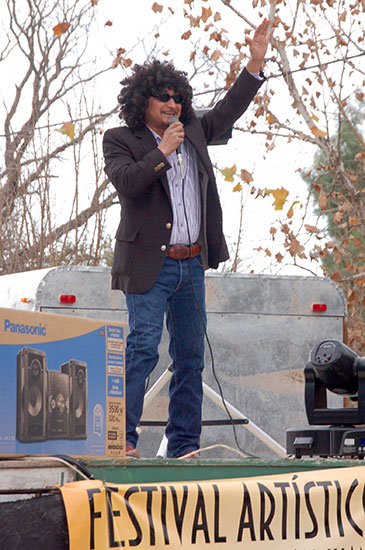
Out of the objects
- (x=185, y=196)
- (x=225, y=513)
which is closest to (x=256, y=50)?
(x=185, y=196)

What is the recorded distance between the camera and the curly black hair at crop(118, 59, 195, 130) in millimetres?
4172

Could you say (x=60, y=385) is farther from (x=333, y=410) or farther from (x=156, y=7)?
(x=156, y=7)

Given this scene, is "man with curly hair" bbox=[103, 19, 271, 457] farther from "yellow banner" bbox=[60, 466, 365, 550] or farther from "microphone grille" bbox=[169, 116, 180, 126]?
"yellow banner" bbox=[60, 466, 365, 550]

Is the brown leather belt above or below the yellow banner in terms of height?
above

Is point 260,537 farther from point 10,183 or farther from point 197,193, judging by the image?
point 10,183

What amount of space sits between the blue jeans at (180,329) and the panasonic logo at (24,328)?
1.01m


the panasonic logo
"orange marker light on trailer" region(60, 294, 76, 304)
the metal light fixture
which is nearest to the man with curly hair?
the metal light fixture

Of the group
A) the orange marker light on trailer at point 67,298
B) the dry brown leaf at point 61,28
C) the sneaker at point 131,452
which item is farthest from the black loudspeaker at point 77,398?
the dry brown leaf at point 61,28

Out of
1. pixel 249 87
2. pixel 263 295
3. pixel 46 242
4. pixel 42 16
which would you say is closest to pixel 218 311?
pixel 263 295

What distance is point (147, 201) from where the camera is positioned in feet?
13.2

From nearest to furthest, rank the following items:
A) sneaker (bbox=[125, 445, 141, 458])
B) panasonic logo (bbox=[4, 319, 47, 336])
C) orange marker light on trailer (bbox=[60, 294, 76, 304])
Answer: panasonic logo (bbox=[4, 319, 47, 336])
sneaker (bbox=[125, 445, 141, 458])
orange marker light on trailer (bbox=[60, 294, 76, 304])

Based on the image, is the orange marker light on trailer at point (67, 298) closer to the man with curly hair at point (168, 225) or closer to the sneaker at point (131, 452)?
the man with curly hair at point (168, 225)

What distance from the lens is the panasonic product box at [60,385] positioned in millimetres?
2748

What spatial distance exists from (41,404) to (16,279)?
9.10 feet
